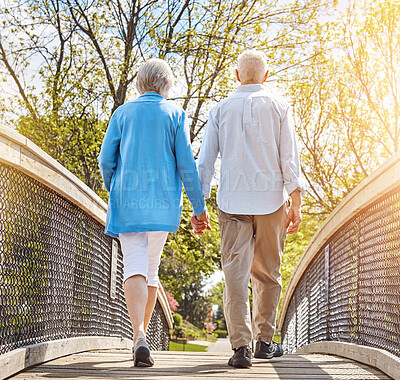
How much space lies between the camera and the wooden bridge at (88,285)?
298cm

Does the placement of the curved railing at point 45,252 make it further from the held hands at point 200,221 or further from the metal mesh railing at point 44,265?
the held hands at point 200,221

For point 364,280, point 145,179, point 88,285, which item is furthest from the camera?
point 88,285

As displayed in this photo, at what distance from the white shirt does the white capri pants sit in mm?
455

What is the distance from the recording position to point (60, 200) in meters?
3.95

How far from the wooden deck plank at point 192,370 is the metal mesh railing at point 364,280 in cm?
30

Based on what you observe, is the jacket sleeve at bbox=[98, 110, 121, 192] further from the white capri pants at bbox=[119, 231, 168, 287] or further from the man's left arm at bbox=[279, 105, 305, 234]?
the man's left arm at bbox=[279, 105, 305, 234]

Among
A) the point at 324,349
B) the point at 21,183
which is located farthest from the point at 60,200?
the point at 324,349

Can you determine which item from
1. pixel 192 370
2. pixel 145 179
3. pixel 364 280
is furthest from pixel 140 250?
pixel 364 280

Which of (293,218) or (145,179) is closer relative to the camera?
(145,179)

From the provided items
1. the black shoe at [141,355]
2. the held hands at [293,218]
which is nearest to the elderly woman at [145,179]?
the black shoe at [141,355]

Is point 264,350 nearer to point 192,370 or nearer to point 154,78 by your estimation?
point 192,370

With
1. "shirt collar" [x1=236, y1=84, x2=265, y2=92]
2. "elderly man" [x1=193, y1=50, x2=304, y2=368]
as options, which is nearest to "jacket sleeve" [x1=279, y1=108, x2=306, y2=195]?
"elderly man" [x1=193, y1=50, x2=304, y2=368]

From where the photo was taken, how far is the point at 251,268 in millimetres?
3975

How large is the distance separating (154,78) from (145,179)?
0.72 meters
